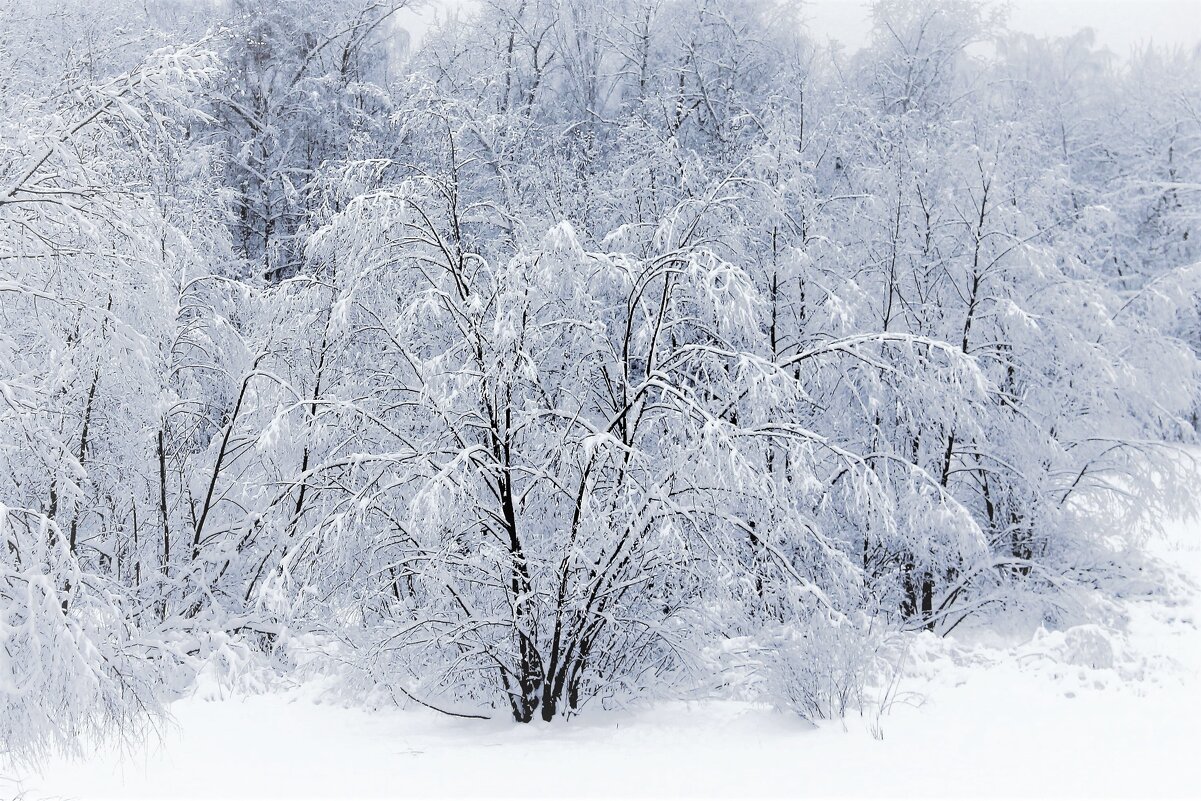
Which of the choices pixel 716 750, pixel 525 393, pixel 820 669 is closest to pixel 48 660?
pixel 716 750

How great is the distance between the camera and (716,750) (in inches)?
199

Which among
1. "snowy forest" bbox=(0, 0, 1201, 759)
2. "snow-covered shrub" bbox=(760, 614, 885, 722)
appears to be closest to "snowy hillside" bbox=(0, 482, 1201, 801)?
"snow-covered shrub" bbox=(760, 614, 885, 722)

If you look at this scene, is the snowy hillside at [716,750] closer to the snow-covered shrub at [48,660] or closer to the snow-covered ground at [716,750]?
the snow-covered ground at [716,750]

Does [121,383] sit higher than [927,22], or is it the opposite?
[927,22]

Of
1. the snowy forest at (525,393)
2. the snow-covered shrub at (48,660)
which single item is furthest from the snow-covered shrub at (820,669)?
the snow-covered shrub at (48,660)

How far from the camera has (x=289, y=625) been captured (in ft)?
27.6

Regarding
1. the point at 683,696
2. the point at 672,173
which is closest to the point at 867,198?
the point at 672,173

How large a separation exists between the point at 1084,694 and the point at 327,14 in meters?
18.1

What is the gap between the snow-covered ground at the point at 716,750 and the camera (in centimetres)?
439

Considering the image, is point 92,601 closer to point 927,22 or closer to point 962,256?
point 962,256

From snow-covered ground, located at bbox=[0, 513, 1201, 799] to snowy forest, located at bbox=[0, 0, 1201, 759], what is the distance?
349 millimetres

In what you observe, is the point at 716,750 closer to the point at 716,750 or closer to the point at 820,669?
the point at 716,750

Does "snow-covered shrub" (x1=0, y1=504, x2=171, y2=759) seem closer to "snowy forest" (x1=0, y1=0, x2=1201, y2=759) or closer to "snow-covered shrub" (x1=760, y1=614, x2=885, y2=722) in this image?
"snowy forest" (x1=0, y1=0, x2=1201, y2=759)

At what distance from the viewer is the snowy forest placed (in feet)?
15.4
